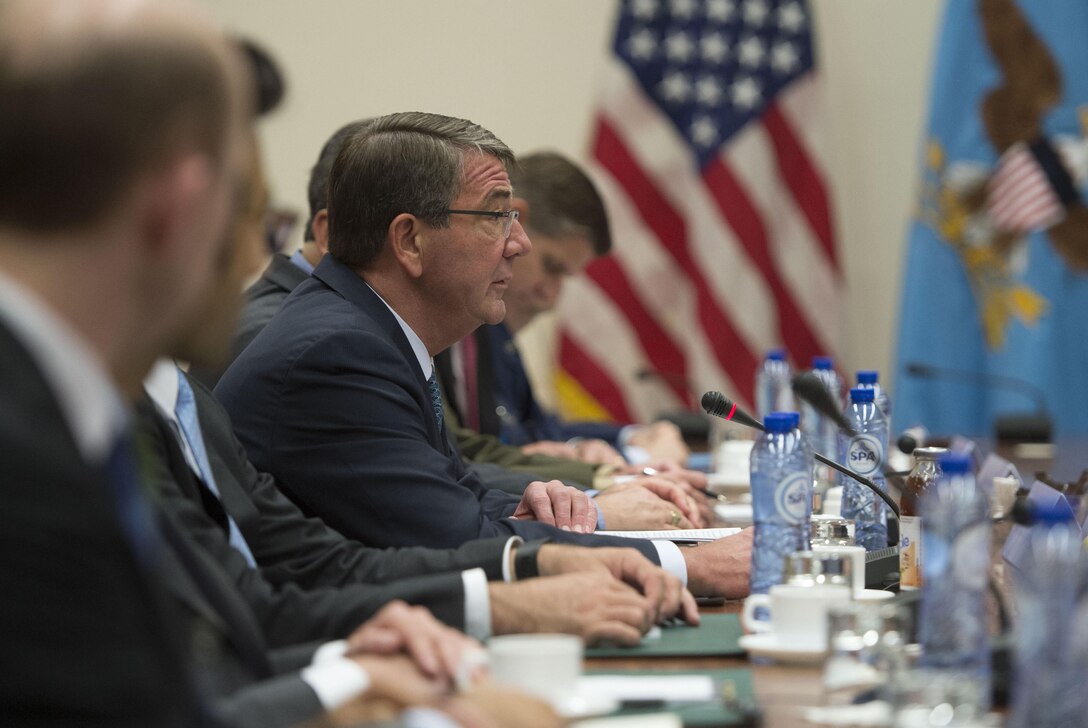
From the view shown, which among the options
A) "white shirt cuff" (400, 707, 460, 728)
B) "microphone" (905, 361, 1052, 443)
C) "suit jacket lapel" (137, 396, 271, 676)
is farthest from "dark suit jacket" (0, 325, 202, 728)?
"microphone" (905, 361, 1052, 443)

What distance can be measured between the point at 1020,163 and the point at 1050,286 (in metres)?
0.47

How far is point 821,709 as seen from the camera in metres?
1.30

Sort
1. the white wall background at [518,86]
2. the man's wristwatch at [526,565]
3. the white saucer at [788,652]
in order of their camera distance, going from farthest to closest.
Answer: the white wall background at [518,86] → the man's wristwatch at [526,565] → the white saucer at [788,652]

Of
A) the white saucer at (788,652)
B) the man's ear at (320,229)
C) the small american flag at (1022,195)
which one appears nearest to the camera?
the white saucer at (788,652)

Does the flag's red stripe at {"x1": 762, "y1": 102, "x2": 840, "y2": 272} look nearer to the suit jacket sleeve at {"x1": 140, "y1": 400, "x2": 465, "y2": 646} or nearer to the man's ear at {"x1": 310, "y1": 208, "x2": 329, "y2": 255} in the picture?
the man's ear at {"x1": 310, "y1": 208, "x2": 329, "y2": 255}

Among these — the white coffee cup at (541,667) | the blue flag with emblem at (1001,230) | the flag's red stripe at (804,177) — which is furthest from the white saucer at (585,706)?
the flag's red stripe at (804,177)

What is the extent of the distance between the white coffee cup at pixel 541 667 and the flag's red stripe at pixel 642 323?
4.20 metres

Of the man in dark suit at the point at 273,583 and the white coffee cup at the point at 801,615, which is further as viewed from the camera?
the white coffee cup at the point at 801,615

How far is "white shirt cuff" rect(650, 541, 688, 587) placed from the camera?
1898 mm

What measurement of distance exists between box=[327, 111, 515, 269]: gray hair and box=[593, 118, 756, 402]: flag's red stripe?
129 inches

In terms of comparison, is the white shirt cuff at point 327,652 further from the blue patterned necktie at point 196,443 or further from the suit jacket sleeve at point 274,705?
the blue patterned necktie at point 196,443

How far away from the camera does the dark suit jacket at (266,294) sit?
106 inches

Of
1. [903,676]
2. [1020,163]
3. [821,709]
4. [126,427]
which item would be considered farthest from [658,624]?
[1020,163]

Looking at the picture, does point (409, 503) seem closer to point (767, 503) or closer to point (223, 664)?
point (767, 503)
